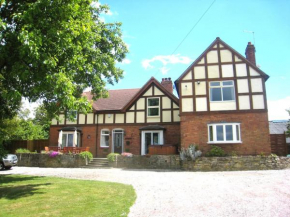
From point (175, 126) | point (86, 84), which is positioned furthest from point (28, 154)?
point (175, 126)

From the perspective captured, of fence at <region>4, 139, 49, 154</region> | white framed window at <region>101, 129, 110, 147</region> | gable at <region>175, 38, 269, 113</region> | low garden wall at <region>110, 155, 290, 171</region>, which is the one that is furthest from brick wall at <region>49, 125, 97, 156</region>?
gable at <region>175, 38, 269, 113</region>

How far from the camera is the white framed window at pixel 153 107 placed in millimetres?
22906

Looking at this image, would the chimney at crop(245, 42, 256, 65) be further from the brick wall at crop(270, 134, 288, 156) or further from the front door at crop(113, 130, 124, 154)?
the front door at crop(113, 130, 124, 154)

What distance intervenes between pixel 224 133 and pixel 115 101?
40.6 ft

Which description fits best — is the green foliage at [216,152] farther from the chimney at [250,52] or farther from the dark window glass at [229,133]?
the chimney at [250,52]

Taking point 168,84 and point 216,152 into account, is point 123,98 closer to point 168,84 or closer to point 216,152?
point 168,84

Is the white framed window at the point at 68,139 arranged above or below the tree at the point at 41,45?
below

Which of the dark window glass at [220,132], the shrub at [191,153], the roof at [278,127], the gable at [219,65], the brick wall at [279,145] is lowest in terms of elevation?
the shrub at [191,153]

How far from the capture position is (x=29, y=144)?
2559 cm

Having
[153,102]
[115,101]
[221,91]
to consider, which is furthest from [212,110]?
[115,101]

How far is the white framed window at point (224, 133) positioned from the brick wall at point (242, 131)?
301mm

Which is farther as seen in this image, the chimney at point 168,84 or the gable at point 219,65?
the chimney at point 168,84

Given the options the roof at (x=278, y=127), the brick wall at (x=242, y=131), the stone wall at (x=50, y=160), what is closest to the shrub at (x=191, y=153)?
the brick wall at (x=242, y=131)

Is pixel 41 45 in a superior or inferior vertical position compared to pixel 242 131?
superior
